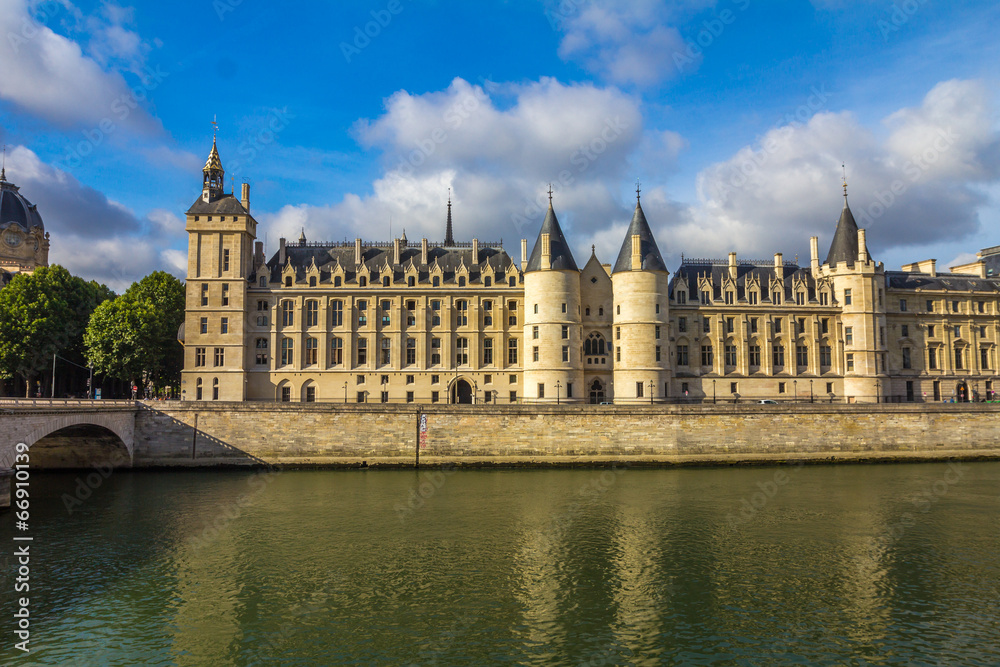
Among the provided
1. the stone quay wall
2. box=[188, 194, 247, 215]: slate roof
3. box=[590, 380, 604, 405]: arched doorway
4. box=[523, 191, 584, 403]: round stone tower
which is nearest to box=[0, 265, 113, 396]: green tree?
box=[188, 194, 247, 215]: slate roof

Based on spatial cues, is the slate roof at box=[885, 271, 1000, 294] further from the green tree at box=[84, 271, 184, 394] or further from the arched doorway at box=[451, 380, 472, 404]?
the green tree at box=[84, 271, 184, 394]

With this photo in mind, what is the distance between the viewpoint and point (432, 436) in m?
49.6

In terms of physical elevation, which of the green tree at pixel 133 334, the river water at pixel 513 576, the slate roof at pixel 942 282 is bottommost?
the river water at pixel 513 576

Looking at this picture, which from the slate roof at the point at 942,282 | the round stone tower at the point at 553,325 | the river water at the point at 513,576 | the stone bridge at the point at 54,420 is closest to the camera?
the river water at the point at 513,576

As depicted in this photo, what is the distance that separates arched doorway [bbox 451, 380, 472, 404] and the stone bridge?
1083 inches

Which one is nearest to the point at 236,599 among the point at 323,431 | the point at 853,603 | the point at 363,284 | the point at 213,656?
the point at 213,656

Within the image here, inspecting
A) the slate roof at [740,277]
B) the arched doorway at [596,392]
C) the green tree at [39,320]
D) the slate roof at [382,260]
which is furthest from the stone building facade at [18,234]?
the slate roof at [740,277]

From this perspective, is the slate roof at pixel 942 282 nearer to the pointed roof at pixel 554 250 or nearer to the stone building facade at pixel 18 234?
the pointed roof at pixel 554 250

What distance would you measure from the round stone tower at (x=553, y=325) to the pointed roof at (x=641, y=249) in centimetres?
476

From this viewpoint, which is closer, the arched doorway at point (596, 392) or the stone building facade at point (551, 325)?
the stone building facade at point (551, 325)

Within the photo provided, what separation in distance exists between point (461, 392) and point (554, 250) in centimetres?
1666

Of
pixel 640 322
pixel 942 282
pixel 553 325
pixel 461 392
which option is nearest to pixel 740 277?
pixel 640 322

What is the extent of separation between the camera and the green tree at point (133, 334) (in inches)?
2418

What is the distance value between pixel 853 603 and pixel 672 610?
19.9ft
